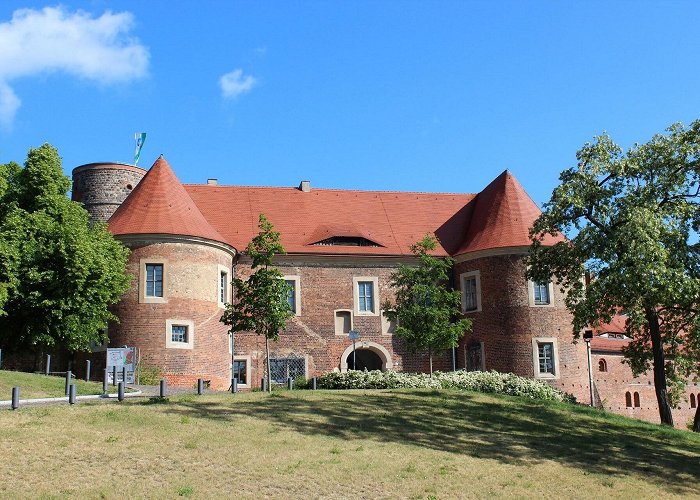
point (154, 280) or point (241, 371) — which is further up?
point (154, 280)

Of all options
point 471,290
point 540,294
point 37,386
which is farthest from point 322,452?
point 471,290

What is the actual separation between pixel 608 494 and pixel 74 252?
20947 mm

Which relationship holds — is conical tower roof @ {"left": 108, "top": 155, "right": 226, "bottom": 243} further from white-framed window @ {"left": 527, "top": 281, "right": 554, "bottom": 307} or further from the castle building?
white-framed window @ {"left": 527, "top": 281, "right": 554, "bottom": 307}

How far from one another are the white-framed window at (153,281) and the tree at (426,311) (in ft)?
29.0

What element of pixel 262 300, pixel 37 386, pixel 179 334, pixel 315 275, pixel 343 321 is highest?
pixel 315 275

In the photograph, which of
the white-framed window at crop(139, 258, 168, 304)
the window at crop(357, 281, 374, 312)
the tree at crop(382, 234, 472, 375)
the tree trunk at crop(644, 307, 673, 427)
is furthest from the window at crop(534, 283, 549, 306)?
the white-framed window at crop(139, 258, 168, 304)

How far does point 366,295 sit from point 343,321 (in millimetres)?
1616

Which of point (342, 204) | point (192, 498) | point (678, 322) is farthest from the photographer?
point (342, 204)

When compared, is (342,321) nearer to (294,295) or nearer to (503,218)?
(294,295)

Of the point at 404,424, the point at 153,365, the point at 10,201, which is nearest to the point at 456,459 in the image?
the point at 404,424

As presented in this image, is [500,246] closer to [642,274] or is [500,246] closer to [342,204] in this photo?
[342,204]

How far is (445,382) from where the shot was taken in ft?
102

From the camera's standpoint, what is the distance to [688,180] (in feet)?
88.6

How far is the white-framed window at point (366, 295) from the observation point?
3859cm
